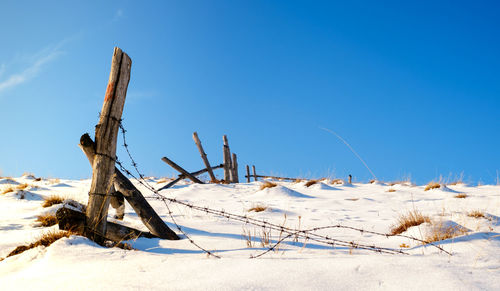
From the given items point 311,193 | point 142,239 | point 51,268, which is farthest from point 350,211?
point 51,268

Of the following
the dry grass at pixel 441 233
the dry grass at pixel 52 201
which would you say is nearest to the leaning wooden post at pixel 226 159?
the dry grass at pixel 52 201

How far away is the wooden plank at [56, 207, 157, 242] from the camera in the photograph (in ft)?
10.9

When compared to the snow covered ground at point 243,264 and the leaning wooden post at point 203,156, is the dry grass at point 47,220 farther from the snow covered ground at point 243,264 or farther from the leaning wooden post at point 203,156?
the leaning wooden post at point 203,156

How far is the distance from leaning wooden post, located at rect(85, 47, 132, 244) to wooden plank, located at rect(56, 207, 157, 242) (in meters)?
0.07

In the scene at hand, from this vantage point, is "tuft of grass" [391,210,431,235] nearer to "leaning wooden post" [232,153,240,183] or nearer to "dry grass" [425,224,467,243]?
"dry grass" [425,224,467,243]

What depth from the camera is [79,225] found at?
3.40 meters

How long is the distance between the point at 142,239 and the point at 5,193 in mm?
6251

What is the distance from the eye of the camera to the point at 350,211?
696 cm

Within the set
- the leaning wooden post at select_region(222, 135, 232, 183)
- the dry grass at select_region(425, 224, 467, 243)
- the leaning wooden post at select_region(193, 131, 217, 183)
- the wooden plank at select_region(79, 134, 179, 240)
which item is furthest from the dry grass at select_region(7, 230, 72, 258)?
the leaning wooden post at select_region(222, 135, 232, 183)

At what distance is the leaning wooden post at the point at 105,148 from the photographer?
334 centimetres

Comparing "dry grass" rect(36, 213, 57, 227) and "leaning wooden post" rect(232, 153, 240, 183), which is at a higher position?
"leaning wooden post" rect(232, 153, 240, 183)

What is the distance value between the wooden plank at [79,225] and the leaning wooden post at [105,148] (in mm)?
68

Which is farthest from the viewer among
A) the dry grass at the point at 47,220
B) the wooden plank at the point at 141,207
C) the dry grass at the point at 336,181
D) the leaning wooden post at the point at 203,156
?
the dry grass at the point at 336,181

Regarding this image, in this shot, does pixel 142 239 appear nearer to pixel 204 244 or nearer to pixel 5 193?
pixel 204 244
